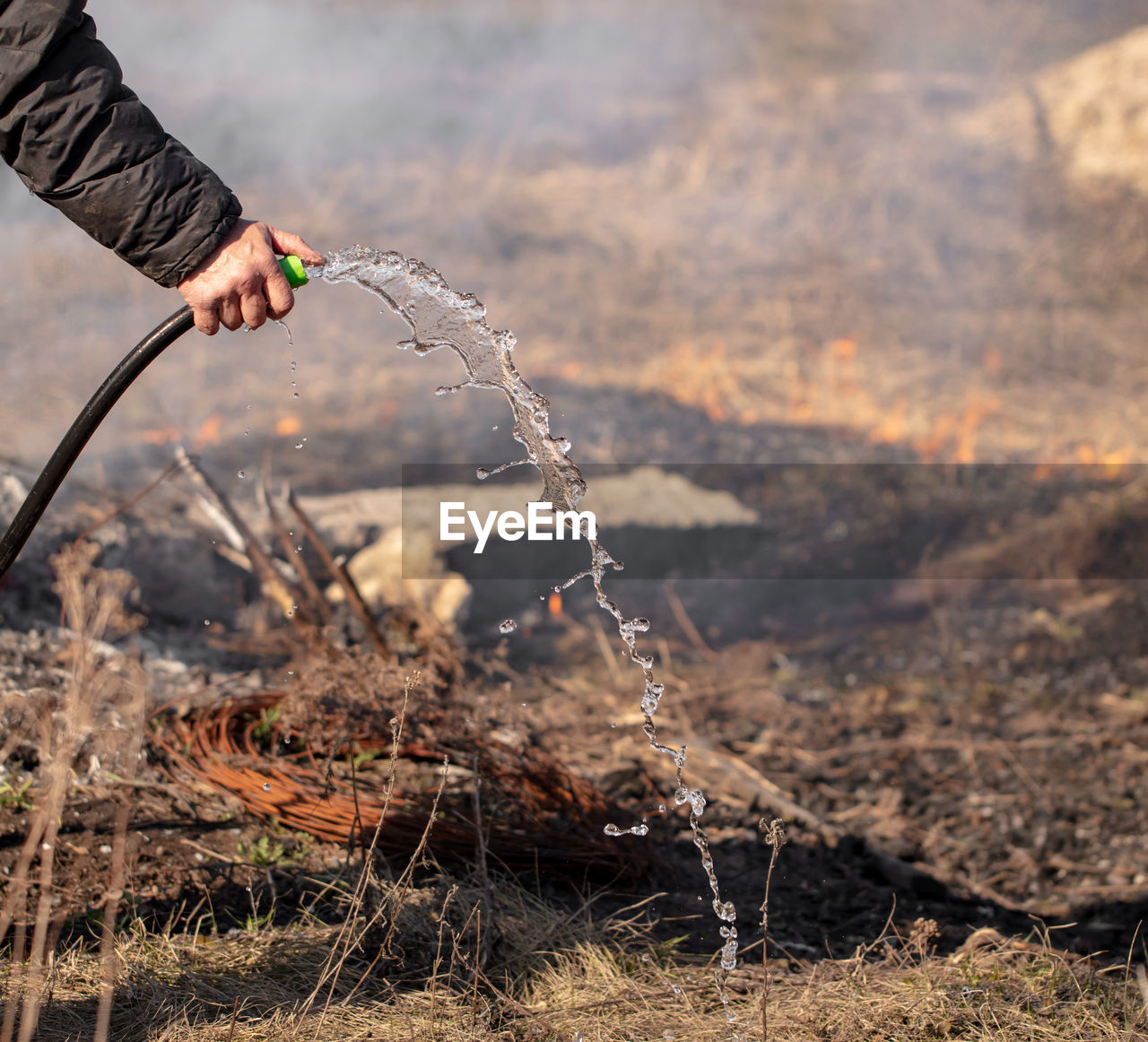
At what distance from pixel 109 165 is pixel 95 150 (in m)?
0.04

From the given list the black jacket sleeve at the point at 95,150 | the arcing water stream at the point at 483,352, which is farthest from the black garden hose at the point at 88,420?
the arcing water stream at the point at 483,352

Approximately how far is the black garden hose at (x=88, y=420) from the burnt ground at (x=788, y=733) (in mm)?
1068

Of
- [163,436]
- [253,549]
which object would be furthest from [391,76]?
[253,549]

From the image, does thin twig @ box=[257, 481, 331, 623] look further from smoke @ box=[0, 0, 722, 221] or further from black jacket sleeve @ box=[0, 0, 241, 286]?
smoke @ box=[0, 0, 722, 221]

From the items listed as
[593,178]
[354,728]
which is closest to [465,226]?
[593,178]

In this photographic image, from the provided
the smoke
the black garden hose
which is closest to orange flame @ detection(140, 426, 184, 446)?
the smoke

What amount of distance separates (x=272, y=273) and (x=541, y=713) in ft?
8.36

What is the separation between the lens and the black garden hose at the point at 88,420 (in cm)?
217

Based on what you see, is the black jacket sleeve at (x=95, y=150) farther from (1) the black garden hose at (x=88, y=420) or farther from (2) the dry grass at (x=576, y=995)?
(2) the dry grass at (x=576, y=995)

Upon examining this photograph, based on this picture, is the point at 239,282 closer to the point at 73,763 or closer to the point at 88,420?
the point at 88,420

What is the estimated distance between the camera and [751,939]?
2838mm

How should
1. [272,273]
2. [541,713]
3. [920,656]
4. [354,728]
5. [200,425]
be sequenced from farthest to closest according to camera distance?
1. [200,425]
2. [920,656]
3. [541,713]
4. [354,728]
5. [272,273]

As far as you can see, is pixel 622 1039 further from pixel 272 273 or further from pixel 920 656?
pixel 920 656

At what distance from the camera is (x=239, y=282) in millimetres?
2154
